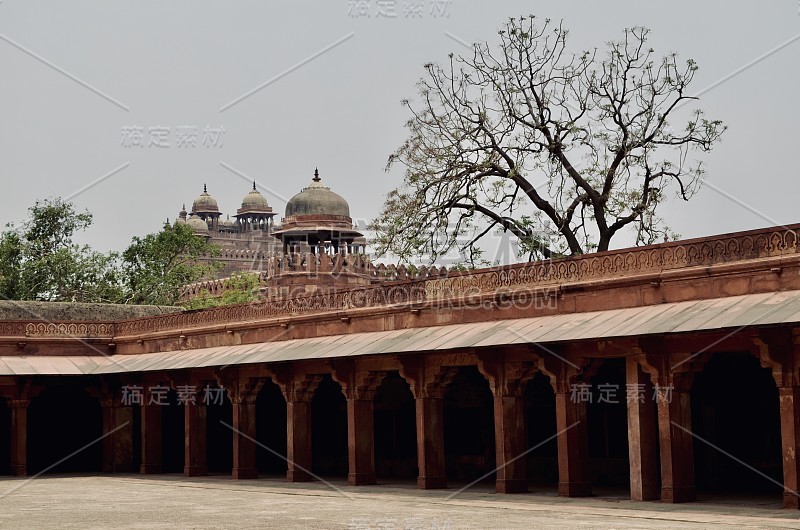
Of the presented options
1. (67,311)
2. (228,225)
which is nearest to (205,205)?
(228,225)

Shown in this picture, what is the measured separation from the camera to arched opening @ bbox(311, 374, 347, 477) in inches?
1023

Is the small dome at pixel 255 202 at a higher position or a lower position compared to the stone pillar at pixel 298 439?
higher

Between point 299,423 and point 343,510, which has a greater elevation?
point 299,423

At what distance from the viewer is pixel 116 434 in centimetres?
2722

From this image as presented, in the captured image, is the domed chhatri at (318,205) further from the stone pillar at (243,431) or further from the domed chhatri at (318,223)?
the stone pillar at (243,431)

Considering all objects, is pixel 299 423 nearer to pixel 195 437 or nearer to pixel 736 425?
pixel 195 437

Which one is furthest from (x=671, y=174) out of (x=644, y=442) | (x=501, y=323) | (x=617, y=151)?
(x=644, y=442)

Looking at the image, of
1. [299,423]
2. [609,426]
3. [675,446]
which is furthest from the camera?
[299,423]

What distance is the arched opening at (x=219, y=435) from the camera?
91.1ft

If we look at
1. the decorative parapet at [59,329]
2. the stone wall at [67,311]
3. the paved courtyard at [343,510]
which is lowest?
the paved courtyard at [343,510]

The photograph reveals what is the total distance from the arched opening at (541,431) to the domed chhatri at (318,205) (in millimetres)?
26173

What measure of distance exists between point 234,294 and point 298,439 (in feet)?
95.6

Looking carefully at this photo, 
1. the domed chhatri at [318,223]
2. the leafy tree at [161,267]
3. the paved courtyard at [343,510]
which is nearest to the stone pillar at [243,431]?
the paved courtyard at [343,510]

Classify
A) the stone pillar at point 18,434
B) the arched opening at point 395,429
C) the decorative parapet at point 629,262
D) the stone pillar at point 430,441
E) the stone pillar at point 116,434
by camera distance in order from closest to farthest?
the decorative parapet at point 629,262 < the stone pillar at point 430,441 < the arched opening at point 395,429 < the stone pillar at point 18,434 < the stone pillar at point 116,434
